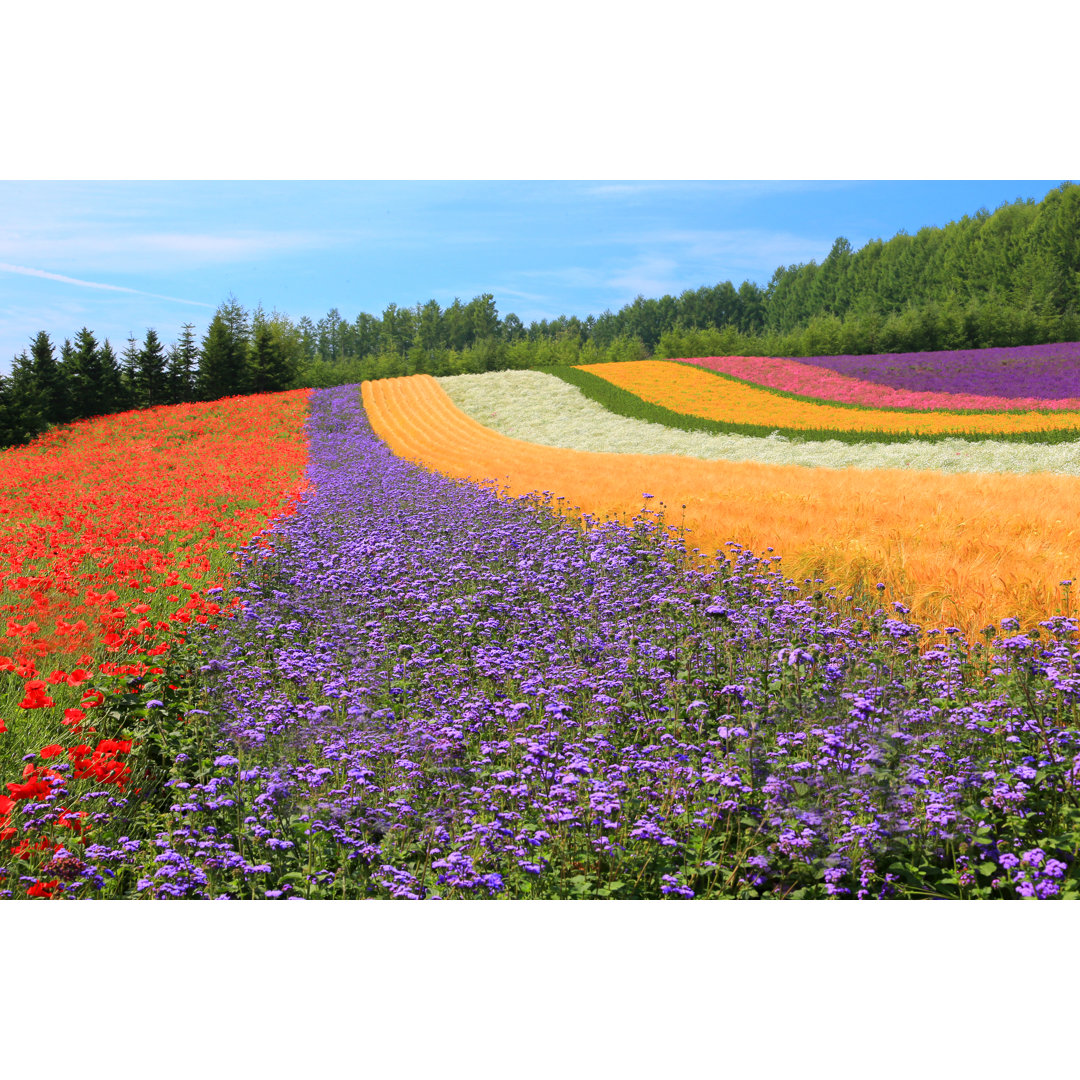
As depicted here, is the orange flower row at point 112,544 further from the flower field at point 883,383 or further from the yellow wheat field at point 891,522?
the flower field at point 883,383

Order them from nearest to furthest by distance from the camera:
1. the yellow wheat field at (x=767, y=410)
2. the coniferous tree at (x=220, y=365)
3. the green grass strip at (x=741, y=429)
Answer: the green grass strip at (x=741, y=429)
the yellow wheat field at (x=767, y=410)
the coniferous tree at (x=220, y=365)

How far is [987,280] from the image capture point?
57719 mm

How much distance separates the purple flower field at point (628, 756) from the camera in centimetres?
308

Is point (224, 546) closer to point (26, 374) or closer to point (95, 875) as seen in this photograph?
point (95, 875)

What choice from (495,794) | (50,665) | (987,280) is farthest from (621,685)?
(987,280)

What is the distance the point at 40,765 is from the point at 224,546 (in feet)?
20.2

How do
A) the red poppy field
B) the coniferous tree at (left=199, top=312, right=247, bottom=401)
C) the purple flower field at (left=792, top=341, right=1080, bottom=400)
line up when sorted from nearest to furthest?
1. the red poppy field
2. the purple flower field at (left=792, top=341, right=1080, bottom=400)
3. the coniferous tree at (left=199, top=312, right=247, bottom=401)

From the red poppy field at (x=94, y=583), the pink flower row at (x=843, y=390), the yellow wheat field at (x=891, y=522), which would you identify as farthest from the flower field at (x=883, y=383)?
the red poppy field at (x=94, y=583)

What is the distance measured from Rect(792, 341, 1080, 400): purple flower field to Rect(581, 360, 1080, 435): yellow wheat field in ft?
16.5

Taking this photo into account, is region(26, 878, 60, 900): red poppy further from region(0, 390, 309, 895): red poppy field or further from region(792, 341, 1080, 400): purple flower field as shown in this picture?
region(792, 341, 1080, 400): purple flower field

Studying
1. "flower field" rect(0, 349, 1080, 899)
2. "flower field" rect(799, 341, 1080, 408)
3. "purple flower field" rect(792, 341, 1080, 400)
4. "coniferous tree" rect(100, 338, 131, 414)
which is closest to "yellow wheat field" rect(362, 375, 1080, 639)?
"flower field" rect(0, 349, 1080, 899)

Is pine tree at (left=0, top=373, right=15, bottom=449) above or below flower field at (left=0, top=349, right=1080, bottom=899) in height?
above

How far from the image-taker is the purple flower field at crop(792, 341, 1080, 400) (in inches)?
1261

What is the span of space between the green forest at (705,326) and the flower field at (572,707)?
27.6 m
